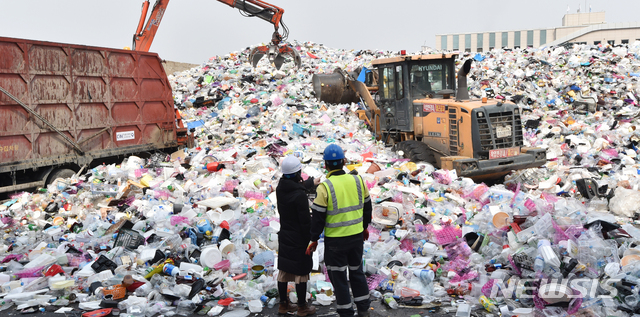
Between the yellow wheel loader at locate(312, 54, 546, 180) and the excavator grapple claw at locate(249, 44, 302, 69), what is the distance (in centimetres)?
569

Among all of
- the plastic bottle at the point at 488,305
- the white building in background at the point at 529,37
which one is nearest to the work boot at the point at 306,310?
the plastic bottle at the point at 488,305

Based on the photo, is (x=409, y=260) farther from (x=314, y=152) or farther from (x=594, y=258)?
(x=314, y=152)

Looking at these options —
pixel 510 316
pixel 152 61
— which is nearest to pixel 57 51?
pixel 152 61

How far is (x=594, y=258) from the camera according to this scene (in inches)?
165

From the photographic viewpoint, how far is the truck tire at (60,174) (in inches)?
316

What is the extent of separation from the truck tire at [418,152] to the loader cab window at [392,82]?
102 centimetres

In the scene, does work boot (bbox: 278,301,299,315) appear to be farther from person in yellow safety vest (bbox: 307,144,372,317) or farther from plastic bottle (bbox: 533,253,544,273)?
plastic bottle (bbox: 533,253,544,273)

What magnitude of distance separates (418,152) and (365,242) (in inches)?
131

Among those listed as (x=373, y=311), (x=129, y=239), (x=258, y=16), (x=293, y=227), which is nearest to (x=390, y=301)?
(x=373, y=311)

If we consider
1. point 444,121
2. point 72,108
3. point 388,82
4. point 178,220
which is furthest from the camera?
point 388,82

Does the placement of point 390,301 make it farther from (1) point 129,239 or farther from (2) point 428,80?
(2) point 428,80

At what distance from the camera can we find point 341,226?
362 cm

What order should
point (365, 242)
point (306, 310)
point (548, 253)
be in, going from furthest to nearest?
point (365, 242)
point (548, 253)
point (306, 310)

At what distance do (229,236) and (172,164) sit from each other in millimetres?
3942
